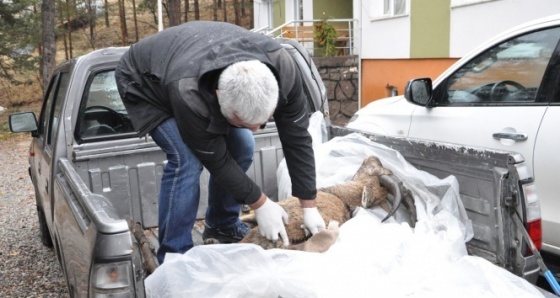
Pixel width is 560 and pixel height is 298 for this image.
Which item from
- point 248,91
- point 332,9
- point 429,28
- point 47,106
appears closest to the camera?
point 248,91

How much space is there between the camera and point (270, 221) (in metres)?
2.62

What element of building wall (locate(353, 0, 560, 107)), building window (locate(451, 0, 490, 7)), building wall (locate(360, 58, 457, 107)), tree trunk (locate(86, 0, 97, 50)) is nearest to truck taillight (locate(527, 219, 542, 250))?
building wall (locate(353, 0, 560, 107))

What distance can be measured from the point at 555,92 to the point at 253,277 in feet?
8.45

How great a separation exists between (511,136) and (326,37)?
37.1ft

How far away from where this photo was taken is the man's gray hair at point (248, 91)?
6.91 ft

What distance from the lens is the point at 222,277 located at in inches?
84.4

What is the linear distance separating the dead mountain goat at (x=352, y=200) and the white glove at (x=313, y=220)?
0.35 ft

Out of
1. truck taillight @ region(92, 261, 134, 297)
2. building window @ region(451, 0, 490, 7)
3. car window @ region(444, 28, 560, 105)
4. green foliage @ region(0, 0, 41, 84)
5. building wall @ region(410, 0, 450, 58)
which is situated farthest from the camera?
green foliage @ region(0, 0, 41, 84)

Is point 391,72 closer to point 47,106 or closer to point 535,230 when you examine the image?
point 47,106

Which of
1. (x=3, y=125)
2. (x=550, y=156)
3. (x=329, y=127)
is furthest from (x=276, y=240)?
(x=3, y=125)

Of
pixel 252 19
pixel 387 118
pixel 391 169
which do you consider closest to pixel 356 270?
pixel 391 169

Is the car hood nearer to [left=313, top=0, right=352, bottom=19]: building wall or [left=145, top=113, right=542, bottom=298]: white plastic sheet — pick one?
[left=145, top=113, right=542, bottom=298]: white plastic sheet

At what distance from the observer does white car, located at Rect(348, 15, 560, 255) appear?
349 cm

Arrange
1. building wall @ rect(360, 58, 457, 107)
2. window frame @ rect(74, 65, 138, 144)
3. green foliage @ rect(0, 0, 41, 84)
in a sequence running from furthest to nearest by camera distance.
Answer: green foliage @ rect(0, 0, 41, 84) < building wall @ rect(360, 58, 457, 107) < window frame @ rect(74, 65, 138, 144)
